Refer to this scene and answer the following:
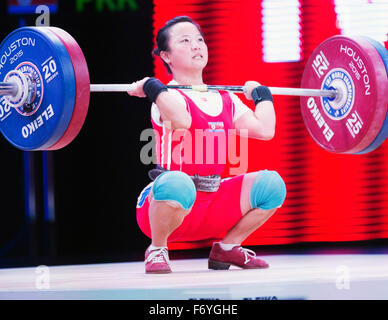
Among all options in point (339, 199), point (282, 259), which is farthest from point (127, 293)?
point (339, 199)

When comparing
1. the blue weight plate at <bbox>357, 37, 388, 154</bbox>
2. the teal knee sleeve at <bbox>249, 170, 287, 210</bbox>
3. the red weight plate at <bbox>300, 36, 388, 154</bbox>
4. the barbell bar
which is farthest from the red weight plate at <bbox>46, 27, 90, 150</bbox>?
the blue weight plate at <bbox>357, 37, 388, 154</bbox>

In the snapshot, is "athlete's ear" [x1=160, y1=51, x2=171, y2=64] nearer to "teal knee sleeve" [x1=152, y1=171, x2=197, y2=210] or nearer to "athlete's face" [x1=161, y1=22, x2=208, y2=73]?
"athlete's face" [x1=161, y1=22, x2=208, y2=73]

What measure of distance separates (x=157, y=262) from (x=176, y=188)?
1.10ft

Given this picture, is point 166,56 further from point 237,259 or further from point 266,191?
point 237,259

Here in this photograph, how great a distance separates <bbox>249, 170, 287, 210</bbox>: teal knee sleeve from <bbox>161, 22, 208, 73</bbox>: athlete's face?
23.1 inches

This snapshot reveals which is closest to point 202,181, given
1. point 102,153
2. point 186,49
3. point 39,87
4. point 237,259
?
point 237,259

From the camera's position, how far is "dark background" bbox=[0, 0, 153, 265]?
403 centimetres

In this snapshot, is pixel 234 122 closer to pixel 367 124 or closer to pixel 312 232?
pixel 367 124

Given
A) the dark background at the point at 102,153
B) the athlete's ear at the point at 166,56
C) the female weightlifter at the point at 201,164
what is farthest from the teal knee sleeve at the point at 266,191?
the dark background at the point at 102,153

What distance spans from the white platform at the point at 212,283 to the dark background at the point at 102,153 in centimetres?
101

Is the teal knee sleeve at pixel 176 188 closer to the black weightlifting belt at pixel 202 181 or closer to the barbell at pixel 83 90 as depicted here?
the black weightlifting belt at pixel 202 181

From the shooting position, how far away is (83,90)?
2566 millimetres

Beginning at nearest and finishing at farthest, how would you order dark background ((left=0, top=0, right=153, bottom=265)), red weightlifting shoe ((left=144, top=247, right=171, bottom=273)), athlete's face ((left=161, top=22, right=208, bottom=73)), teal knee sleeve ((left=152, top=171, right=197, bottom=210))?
1. teal knee sleeve ((left=152, top=171, right=197, bottom=210))
2. red weightlifting shoe ((left=144, top=247, right=171, bottom=273))
3. athlete's face ((left=161, top=22, right=208, bottom=73))
4. dark background ((left=0, top=0, right=153, bottom=265))

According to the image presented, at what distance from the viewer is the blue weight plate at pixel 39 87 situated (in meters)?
2.52
